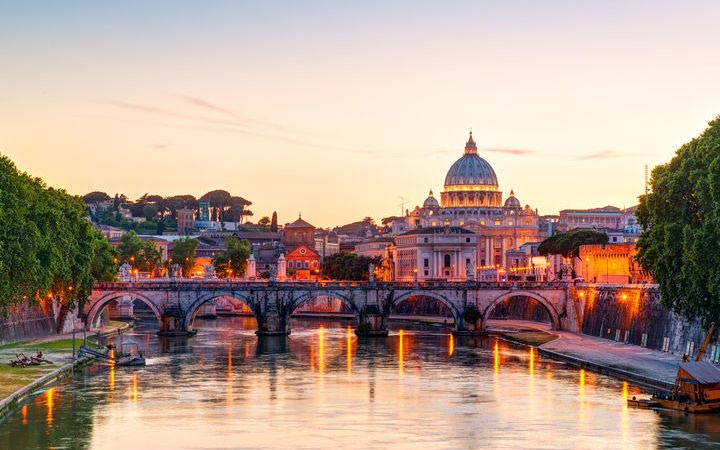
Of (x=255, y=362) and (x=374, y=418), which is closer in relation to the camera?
(x=374, y=418)


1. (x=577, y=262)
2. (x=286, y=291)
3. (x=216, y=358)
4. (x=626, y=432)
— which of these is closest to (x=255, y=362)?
(x=216, y=358)

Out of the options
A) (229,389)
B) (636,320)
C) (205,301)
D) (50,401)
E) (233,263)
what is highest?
(233,263)

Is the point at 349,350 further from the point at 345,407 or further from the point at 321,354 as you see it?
the point at 345,407

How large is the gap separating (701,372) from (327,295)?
62.8m

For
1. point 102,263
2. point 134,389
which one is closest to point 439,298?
point 102,263

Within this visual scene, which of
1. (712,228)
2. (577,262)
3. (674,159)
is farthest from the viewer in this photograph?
(577,262)

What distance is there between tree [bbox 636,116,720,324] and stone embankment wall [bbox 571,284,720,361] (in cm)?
314

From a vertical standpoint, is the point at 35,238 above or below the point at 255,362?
above

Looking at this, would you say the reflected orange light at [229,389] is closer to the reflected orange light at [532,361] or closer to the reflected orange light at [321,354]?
the reflected orange light at [321,354]

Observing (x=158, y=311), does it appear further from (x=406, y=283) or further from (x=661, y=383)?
(x=661, y=383)

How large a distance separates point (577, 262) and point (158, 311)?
51966 millimetres

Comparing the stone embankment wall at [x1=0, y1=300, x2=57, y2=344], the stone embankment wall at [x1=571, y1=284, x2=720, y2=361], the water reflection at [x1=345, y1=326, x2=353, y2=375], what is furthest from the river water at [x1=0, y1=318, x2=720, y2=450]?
the stone embankment wall at [x1=0, y1=300, x2=57, y2=344]

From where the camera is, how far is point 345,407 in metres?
66.0

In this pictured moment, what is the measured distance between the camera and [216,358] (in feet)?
308
